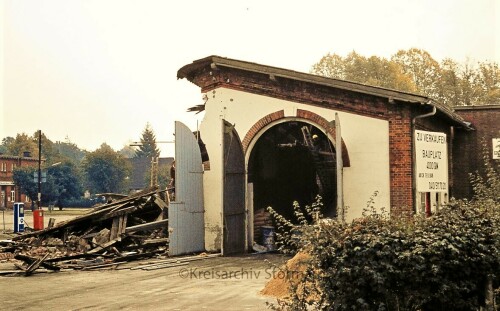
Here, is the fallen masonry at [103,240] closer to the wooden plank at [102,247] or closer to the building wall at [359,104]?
the wooden plank at [102,247]

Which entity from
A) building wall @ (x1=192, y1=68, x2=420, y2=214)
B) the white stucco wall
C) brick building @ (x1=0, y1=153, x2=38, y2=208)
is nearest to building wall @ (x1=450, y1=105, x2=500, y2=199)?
building wall @ (x1=192, y1=68, x2=420, y2=214)

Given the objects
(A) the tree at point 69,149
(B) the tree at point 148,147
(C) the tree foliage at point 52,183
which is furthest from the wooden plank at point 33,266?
(A) the tree at point 69,149

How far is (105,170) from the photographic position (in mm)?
87125

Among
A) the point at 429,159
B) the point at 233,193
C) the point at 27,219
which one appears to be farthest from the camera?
the point at 27,219

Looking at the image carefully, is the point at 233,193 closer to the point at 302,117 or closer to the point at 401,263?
the point at 302,117

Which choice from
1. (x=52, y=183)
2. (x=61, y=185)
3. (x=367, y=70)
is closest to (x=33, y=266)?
(x=367, y=70)

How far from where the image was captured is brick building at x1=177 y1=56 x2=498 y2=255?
16.3 metres

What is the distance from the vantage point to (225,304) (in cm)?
1009

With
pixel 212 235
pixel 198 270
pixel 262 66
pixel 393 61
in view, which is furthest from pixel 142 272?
pixel 393 61

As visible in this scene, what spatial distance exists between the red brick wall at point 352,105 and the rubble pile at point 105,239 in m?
4.27

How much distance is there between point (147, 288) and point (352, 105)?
320 inches

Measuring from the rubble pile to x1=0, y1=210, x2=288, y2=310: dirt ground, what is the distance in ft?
4.11

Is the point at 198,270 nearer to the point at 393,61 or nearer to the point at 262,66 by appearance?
the point at 262,66

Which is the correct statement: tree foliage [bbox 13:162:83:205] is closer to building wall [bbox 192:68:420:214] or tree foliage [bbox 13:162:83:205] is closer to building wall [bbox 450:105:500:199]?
building wall [bbox 450:105:500:199]
